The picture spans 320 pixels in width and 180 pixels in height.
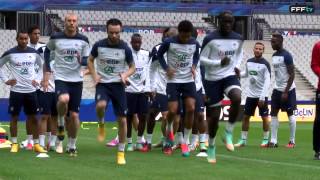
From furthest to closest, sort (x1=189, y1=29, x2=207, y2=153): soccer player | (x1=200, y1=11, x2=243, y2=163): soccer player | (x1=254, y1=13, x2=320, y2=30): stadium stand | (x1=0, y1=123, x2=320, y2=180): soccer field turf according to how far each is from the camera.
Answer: (x1=254, y1=13, x2=320, y2=30): stadium stand
(x1=189, y1=29, x2=207, y2=153): soccer player
(x1=200, y1=11, x2=243, y2=163): soccer player
(x1=0, y1=123, x2=320, y2=180): soccer field turf

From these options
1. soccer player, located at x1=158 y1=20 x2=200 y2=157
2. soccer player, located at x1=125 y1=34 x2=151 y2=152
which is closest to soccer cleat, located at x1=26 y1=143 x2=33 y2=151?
soccer player, located at x1=125 y1=34 x2=151 y2=152

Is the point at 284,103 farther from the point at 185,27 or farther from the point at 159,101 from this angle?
the point at 185,27

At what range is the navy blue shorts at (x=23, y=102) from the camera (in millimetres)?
13664

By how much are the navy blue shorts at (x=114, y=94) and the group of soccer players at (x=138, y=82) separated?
0.05ft

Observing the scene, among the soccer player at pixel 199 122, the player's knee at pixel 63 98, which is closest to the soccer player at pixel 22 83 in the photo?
the player's knee at pixel 63 98

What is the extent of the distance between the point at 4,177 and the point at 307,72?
1411 inches

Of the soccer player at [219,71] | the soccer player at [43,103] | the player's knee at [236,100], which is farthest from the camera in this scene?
the soccer player at [43,103]

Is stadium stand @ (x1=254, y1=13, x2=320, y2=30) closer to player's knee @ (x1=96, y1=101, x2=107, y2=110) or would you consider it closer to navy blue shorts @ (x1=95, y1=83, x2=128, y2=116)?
navy blue shorts @ (x1=95, y1=83, x2=128, y2=116)

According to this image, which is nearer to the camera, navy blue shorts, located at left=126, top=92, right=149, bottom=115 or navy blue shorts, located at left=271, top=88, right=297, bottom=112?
navy blue shorts, located at left=126, top=92, right=149, bottom=115

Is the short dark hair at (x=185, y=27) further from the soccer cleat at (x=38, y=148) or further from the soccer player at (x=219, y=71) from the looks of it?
the soccer cleat at (x=38, y=148)

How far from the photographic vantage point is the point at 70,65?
1265 centimetres

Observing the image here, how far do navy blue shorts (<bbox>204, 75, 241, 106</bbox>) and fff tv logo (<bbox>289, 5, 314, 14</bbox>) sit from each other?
3535 centimetres

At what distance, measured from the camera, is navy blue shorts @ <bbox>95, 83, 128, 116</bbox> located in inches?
457

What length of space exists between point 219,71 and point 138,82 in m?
3.77
